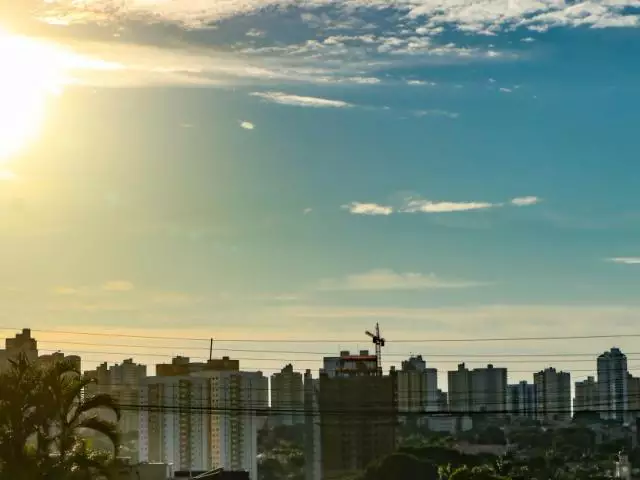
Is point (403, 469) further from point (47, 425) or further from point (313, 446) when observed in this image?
point (47, 425)

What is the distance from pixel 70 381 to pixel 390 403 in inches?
5691

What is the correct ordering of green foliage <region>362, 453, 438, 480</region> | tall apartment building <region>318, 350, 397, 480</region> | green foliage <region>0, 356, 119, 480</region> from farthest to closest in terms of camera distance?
tall apartment building <region>318, 350, 397, 480</region> → green foliage <region>362, 453, 438, 480</region> → green foliage <region>0, 356, 119, 480</region>

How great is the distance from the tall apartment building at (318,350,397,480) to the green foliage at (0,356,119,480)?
451 ft

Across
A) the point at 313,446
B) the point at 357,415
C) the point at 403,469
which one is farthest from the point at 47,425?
the point at 313,446

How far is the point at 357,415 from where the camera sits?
166625 mm

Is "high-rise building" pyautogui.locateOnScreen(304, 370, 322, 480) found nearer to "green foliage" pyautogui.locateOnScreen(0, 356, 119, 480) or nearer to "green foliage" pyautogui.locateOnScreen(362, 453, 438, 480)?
"green foliage" pyautogui.locateOnScreen(362, 453, 438, 480)

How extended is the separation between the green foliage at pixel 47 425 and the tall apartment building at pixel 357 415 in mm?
137507

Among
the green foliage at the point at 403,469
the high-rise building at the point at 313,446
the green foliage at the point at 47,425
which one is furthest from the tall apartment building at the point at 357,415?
the green foliage at the point at 47,425

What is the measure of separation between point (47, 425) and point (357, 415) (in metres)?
145

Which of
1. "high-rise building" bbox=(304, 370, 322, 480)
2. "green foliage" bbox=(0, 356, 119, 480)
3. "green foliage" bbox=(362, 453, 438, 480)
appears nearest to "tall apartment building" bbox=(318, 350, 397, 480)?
"high-rise building" bbox=(304, 370, 322, 480)

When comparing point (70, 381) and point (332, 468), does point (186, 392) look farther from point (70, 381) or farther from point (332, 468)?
point (70, 381)

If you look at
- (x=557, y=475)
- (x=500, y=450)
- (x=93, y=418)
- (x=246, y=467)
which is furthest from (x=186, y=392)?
(x=93, y=418)

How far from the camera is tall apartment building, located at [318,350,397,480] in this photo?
538ft

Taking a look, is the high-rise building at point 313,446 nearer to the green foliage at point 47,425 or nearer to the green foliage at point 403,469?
the green foliage at point 403,469
